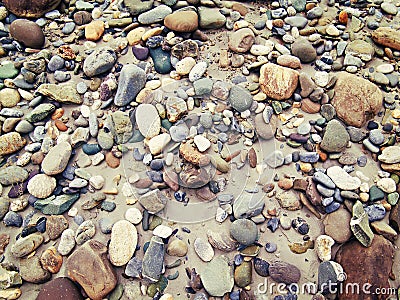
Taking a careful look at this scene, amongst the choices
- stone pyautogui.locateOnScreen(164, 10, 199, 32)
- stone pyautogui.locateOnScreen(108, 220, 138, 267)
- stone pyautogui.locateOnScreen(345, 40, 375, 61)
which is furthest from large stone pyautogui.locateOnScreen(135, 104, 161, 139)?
stone pyautogui.locateOnScreen(345, 40, 375, 61)

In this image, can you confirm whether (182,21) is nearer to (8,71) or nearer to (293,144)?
(293,144)

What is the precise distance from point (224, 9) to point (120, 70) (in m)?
0.90

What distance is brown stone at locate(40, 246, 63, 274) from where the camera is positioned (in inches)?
74.5

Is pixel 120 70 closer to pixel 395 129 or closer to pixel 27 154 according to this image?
pixel 27 154

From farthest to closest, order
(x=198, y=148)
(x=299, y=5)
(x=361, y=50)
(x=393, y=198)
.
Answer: (x=299, y=5), (x=361, y=50), (x=198, y=148), (x=393, y=198)

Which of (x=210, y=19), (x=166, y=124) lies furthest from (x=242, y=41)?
(x=166, y=124)

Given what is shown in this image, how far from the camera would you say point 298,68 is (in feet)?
8.16

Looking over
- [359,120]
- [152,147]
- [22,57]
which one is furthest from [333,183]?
[22,57]

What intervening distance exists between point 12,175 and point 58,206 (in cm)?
37

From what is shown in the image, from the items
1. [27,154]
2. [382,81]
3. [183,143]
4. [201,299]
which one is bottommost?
[201,299]

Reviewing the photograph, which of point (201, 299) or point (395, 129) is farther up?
point (395, 129)

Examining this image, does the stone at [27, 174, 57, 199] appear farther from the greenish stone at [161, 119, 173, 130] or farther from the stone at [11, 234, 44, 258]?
the greenish stone at [161, 119, 173, 130]

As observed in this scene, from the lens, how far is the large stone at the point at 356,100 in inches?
89.4

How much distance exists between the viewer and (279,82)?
2.35m
